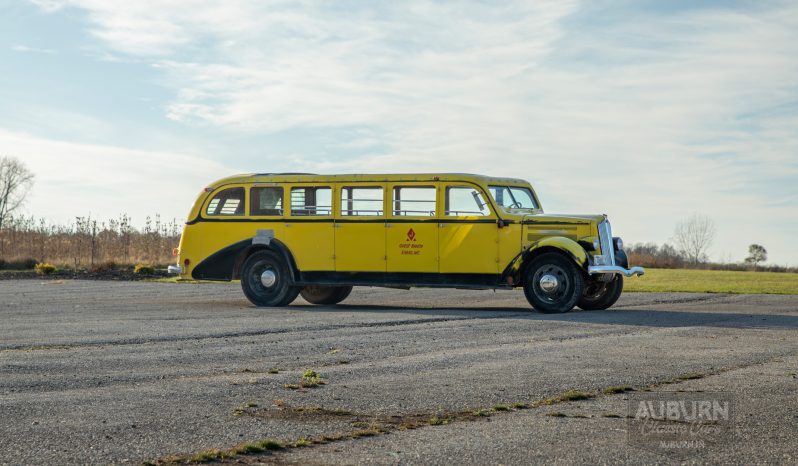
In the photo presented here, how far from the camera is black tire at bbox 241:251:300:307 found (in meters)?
20.0

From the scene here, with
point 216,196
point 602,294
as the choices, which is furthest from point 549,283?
point 216,196

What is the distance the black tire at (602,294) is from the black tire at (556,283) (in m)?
1.27

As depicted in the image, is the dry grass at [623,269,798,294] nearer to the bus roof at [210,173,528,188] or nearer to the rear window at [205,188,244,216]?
the bus roof at [210,173,528,188]

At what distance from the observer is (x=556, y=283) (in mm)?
17875

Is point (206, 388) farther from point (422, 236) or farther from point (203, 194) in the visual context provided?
point (203, 194)

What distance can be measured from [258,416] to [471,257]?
1153cm

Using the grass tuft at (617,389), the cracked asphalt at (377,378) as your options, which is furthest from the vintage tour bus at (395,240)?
the grass tuft at (617,389)

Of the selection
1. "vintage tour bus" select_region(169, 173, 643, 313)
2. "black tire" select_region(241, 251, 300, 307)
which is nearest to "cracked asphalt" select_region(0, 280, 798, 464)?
"vintage tour bus" select_region(169, 173, 643, 313)

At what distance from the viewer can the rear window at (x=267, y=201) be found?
20.2 m

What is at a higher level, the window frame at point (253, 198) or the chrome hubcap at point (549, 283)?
the window frame at point (253, 198)

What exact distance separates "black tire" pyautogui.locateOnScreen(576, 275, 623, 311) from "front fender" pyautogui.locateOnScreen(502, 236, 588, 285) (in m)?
1.61

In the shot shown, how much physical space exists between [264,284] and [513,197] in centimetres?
538

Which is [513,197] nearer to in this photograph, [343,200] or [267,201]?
[343,200]

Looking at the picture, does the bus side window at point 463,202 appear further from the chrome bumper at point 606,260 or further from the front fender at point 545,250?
the chrome bumper at point 606,260
